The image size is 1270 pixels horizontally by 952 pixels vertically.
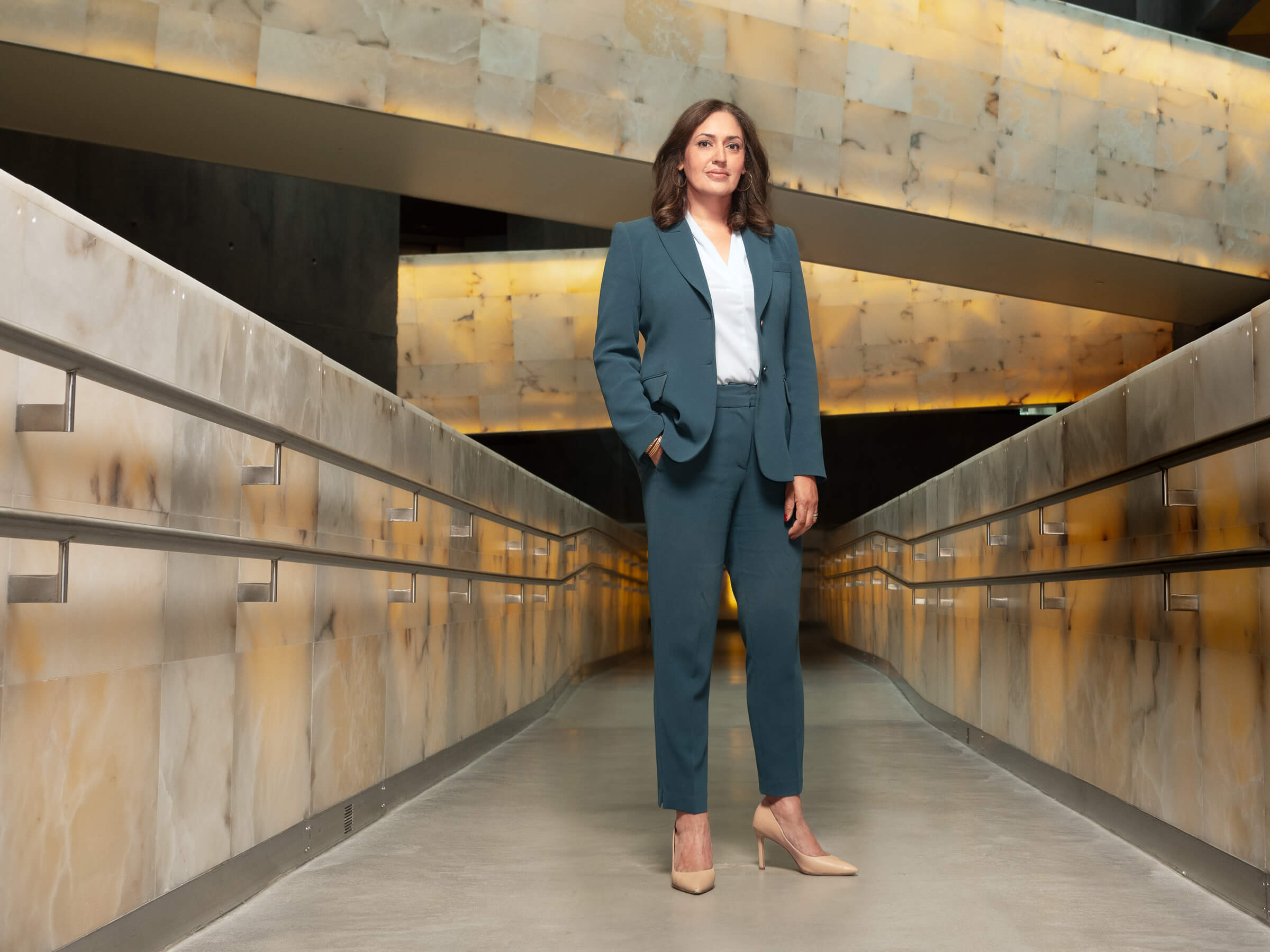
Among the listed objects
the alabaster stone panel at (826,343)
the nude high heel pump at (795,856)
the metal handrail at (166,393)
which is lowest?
the nude high heel pump at (795,856)

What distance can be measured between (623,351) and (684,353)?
141mm

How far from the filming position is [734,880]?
2.57m

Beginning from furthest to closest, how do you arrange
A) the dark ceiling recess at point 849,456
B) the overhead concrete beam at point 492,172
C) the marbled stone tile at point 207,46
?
the dark ceiling recess at point 849,456 < the overhead concrete beam at point 492,172 < the marbled stone tile at point 207,46

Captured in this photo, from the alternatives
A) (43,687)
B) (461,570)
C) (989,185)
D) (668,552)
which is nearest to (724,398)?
(668,552)

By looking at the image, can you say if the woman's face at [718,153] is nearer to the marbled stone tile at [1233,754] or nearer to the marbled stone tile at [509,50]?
the marbled stone tile at [1233,754]

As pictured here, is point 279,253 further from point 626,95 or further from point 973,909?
point 973,909

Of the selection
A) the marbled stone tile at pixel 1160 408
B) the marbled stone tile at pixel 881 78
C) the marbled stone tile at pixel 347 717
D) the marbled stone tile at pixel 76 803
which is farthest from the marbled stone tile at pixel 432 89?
the marbled stone tile at pixel 76 803

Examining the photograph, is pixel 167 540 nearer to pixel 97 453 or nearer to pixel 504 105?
pixel 97 453

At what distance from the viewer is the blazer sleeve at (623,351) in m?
2.62

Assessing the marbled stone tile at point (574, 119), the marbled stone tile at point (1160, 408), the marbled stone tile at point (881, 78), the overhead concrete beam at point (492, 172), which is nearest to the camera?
the marbled stone tile at point (1160, 408)

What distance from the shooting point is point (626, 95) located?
9.76 m

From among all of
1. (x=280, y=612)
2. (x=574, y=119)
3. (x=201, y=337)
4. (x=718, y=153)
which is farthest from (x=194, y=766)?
(x=574, y=119)

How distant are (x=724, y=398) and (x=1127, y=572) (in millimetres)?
1153

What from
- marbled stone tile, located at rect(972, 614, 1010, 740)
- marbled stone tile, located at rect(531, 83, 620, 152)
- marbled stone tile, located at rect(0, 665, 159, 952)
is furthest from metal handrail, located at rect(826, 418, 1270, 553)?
marbled stone tile, located at rect(531, 83, 620, 152)
